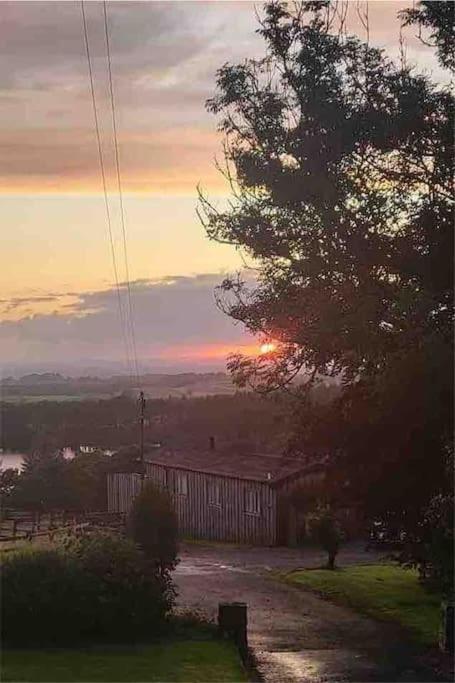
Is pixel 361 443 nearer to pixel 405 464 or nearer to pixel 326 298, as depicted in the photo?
pixel 405 464

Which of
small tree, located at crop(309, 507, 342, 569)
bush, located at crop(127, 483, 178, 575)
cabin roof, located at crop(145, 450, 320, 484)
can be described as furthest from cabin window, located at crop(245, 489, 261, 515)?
bush, located at crop(127, 483, 178, 575)

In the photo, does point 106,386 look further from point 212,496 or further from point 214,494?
point 212,496

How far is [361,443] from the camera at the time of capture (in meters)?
18.5

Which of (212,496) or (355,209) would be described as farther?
(212,496)

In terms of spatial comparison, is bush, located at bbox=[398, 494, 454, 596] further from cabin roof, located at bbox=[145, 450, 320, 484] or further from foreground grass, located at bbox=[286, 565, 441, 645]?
cabin roof, located at bbox=[145, 450, 320, 484]

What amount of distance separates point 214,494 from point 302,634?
23.1 metres

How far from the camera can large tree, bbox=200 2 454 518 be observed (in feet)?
48.4

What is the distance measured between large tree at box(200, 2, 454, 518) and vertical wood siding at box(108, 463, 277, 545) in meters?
19.5

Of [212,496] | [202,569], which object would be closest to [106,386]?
[212,496]

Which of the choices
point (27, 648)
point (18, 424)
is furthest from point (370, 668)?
point (18, 424)

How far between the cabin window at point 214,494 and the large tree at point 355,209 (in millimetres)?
22011

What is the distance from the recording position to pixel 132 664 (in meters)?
12.3

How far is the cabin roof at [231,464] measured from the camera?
3597cm

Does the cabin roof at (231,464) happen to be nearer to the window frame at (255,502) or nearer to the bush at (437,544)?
the window frame at (255,502)
